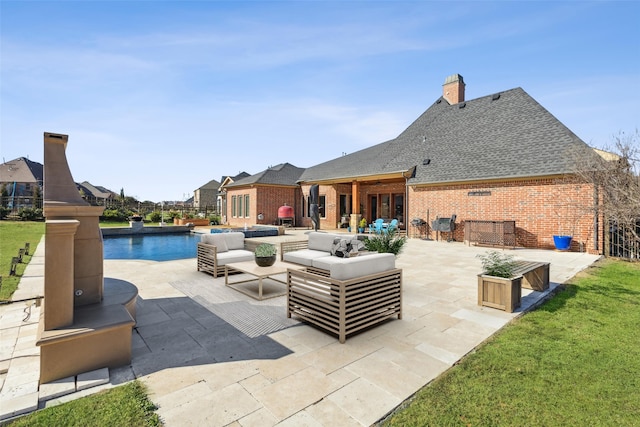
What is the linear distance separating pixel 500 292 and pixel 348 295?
2.67 m

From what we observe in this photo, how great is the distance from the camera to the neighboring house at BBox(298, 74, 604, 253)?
10.8 metres

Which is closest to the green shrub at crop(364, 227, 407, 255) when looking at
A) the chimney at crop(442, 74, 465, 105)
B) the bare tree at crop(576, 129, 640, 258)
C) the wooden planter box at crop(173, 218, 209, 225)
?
the bare tree at crop(576, 129, 640, 258)

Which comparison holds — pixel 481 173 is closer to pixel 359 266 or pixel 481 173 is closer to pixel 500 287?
pixel 500 287

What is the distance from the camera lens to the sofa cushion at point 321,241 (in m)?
7.27

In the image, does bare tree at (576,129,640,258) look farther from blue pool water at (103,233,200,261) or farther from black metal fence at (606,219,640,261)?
blue pool water at (103,233,200,261)

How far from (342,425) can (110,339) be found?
236 cm

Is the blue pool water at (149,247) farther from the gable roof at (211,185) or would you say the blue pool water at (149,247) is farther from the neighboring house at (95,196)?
the gable roof at (211,185)

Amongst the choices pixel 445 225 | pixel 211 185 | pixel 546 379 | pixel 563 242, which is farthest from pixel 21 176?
pixel 563 242

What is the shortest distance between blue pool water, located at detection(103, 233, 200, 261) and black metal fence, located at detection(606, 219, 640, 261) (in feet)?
46.5

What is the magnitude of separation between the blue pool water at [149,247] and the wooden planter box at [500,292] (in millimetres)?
9551

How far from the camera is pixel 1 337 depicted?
3566mm

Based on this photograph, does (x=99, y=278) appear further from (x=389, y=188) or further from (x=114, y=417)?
(x=389, y=188)

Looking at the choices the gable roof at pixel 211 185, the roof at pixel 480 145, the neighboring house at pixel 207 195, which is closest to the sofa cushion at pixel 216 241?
the roof at pixel 480 145

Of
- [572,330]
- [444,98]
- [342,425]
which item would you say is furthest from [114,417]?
[444,98]
